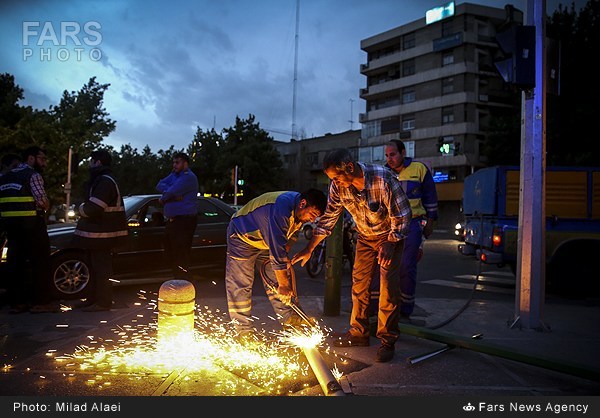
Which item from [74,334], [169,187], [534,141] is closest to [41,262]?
[74,334]

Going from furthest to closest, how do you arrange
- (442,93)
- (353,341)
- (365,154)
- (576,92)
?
(365,154) → (442,93) → (576,92) → (353,341)

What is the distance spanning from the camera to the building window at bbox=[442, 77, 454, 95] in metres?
41.2

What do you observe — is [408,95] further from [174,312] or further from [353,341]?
[174,312]

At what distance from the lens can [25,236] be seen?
5535mm

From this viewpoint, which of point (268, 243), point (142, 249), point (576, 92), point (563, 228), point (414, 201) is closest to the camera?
point (268, 243)

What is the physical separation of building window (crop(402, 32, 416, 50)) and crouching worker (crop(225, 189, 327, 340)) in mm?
45327

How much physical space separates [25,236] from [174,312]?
8.89ft

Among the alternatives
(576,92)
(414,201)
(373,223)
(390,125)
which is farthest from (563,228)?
(390,125)

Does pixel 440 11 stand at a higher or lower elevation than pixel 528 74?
Answer: higher

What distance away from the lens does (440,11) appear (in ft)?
138

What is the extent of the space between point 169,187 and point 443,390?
473 centimetres

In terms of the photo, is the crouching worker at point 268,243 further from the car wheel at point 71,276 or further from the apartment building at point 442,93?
the apartment building at point 442,93

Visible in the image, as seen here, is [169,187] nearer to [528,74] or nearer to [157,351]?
[157,351]

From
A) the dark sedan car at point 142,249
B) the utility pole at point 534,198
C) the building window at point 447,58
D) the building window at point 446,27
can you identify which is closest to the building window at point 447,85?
the building window at point 447,58
